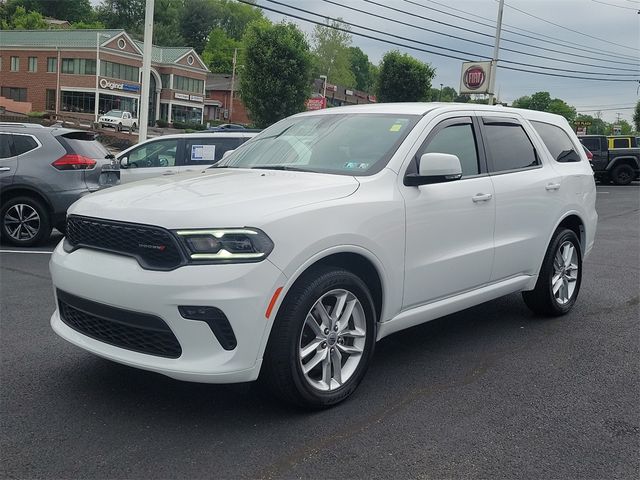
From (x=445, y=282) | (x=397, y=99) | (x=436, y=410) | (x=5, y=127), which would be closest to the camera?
(x=436, y=410)

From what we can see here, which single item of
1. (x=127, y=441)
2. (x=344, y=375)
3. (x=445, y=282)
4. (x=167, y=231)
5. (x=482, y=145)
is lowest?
(x=127, y=441)

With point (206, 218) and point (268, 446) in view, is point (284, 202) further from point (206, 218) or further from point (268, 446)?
point (268, 446)

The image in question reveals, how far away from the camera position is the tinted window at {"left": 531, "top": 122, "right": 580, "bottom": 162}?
19.3ft

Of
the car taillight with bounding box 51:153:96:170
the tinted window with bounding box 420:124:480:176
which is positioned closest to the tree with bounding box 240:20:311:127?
the car taillight with bounding box 51:153:96:170

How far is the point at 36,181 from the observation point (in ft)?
29.8

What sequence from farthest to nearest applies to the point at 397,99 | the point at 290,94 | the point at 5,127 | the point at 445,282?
the point at 397,99, the point at 290,94, the point at 5,127, the point at 445,282

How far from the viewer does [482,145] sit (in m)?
5.06

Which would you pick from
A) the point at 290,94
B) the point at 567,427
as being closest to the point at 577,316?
the point at 567,427

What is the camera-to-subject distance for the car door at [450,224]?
13.8 feet

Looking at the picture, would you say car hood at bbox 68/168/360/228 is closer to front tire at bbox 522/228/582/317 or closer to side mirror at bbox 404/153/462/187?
side mirror at bbox 404/153/462/187

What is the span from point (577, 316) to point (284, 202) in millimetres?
3680

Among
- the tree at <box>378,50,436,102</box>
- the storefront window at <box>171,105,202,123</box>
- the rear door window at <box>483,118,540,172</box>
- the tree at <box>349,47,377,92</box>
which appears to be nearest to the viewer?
the rear door window at <box>483,118,540,172</box>

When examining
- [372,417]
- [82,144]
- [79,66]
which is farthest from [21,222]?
[79,66]

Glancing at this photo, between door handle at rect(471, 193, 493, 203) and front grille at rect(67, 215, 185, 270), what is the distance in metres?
2.31
